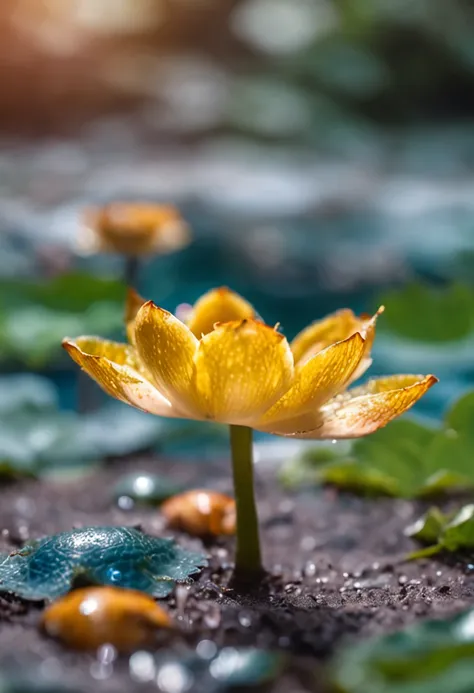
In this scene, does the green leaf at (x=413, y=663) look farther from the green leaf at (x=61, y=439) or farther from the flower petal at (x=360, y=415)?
the green leaf at (x=61, y=439)

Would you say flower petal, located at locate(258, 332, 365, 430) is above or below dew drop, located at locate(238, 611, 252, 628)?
above

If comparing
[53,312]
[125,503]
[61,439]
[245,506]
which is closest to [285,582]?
[245,506]

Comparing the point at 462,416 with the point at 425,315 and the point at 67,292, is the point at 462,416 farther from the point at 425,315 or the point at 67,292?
the point at 67,292

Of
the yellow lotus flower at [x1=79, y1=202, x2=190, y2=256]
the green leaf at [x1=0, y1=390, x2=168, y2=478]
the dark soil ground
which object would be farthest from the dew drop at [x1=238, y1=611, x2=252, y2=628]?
the yellow lotus flower at [x1=79, y1=202, x2=190, y2=256]

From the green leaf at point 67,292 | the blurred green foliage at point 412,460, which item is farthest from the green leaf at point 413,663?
the green leaf at point 67,292

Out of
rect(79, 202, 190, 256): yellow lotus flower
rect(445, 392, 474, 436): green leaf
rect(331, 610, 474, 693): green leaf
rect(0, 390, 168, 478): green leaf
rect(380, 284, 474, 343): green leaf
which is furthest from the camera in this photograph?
rect(380, 284, 474, 343): green leaf

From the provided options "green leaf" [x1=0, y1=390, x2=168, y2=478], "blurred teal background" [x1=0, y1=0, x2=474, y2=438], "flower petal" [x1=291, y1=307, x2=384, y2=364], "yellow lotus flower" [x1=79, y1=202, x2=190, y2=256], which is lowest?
"flower petal" [x1=291, y1=307, x2=384, y2=364]

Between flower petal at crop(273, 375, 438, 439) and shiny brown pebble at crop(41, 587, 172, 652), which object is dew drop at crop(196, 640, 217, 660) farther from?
flower petal at crop(273, 375, 438, 439)

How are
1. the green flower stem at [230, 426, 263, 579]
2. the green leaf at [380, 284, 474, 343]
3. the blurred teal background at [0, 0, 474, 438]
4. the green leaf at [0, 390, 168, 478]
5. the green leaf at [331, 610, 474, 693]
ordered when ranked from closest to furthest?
the green leaf at [331, 610, 474, 693], the green flower stem at [230, 426, 263, 579], the green leaf at [0, 390, 168, 478], the green leaf at [380, 284, 474, 343], the blurred teal background at [0, 0, 474, 438]

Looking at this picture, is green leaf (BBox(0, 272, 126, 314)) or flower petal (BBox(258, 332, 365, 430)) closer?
flower petal (BBox(258, 332, 365, 430))
